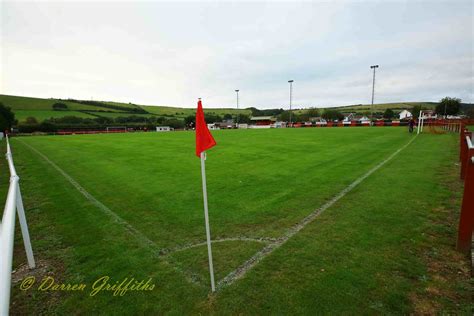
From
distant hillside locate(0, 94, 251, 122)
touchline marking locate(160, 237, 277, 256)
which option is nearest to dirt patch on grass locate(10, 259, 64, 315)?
touchline marking locate(160, 237, 277, 256)

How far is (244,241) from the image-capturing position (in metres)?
4.70

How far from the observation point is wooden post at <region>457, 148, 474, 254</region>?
3.93 m

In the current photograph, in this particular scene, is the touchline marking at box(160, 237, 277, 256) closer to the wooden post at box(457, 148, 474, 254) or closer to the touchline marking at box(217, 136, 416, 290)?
the touchline marking at box(217, 136, 416, 290)

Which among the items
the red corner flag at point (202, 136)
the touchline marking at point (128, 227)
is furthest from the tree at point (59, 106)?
the red corner flag at point (202, 136)

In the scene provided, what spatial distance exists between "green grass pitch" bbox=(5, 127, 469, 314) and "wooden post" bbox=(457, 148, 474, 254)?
54cm

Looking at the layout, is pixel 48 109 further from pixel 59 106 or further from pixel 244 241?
pixel 244 241

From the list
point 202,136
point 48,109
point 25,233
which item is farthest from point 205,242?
point 48,109

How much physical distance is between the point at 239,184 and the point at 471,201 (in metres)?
5.97

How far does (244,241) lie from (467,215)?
3.69 m

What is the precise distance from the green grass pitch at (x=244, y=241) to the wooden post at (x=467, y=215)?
54 centimetres

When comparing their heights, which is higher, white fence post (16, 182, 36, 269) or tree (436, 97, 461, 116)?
tree (436, 97, 461, 116)

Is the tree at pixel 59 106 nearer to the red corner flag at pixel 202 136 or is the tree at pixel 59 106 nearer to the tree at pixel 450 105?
the red corner flag at pixel 202 136

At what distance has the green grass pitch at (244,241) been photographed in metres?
3.18

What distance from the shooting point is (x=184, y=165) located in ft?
41.3
